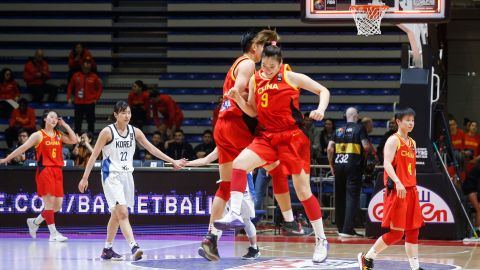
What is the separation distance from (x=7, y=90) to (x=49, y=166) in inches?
301

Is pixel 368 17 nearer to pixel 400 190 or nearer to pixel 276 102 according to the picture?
pixel 400 190

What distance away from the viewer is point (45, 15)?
25.2 meters

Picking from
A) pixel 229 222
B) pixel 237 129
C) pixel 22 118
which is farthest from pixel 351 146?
pixel 22 118

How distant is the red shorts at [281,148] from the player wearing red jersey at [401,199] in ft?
3.80

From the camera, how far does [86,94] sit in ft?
70.8

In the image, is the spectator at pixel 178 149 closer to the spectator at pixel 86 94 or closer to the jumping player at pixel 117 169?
the spectator at pixel 86 94

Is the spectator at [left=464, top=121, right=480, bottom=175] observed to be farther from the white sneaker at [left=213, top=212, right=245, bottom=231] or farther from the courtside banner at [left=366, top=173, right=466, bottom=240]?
the white sneaker at [left=213, top=212, right=245, bottom=231]

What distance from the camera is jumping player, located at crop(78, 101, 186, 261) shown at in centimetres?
1162

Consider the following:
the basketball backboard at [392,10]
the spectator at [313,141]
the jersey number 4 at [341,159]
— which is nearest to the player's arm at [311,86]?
the basketball backboard at [392,10]

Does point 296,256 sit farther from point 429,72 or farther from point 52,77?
point 52,77

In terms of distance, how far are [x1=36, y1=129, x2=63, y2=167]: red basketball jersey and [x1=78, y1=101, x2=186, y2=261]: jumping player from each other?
3.39 metres

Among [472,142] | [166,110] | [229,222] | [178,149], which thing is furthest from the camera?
[166,110]

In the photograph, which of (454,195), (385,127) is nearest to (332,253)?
(454,195)

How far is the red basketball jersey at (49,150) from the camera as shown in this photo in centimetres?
1517
